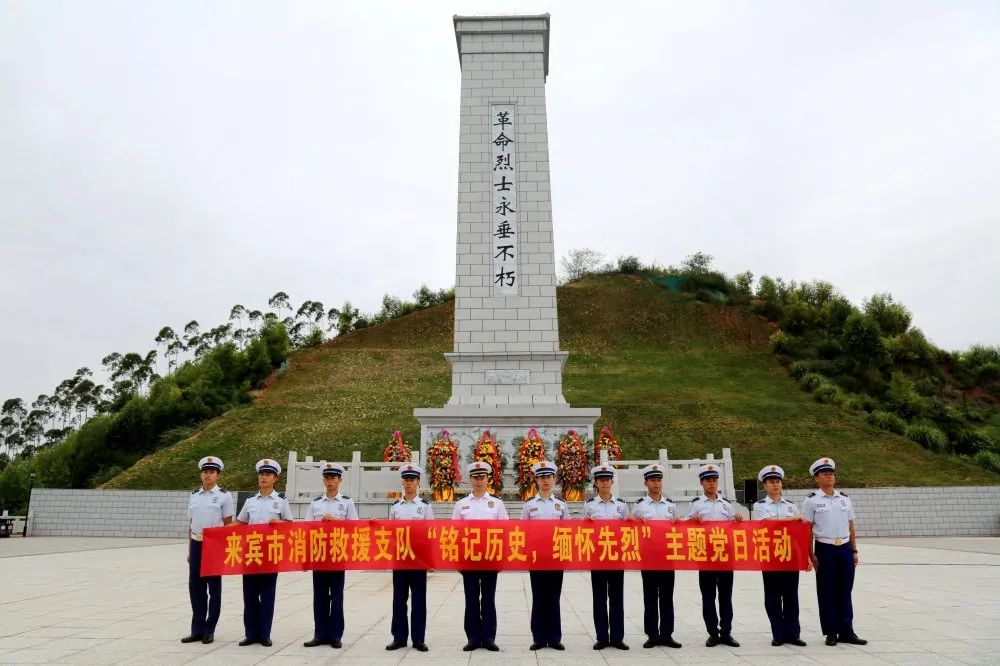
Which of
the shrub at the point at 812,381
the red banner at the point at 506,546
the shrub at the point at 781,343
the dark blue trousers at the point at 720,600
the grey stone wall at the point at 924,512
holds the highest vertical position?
the shrub at the point at 781,343

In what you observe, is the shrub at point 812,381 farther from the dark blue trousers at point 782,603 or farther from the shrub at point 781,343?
the dark blue trousers at point 782,603

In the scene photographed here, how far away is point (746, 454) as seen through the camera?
24.5 metres

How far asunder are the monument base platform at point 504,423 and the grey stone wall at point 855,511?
5.67m

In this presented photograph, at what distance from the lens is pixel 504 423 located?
481 inches

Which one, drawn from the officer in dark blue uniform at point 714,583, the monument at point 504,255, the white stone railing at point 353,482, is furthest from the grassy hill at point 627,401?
the officer in dark blue uniform at point 714,583

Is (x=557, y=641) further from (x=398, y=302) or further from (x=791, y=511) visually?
(x=398, y=302)

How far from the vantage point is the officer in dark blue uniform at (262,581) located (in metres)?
4.70

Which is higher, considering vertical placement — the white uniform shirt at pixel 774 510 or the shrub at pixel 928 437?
the white uniform shirt at pixel 774 510

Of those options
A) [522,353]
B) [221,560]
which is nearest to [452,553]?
[221,560]

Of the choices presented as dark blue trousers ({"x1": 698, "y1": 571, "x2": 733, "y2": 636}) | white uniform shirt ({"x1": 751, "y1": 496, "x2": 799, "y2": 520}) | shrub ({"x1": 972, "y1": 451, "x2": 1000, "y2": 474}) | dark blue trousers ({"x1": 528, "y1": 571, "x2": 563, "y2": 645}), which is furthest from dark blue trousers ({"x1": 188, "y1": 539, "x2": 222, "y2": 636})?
shrub ({"x1": 972, "y1": 451, "x2": 1000, "y2": 474})

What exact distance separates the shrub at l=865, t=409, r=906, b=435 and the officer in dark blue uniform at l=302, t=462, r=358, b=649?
26.7 m

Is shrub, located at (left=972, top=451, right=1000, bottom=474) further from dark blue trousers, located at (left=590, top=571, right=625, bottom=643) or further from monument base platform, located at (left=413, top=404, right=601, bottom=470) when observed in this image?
dark blue trousers, located at (left=590, top=571, right=625, bottom=643)

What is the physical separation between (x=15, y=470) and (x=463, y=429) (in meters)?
25.5

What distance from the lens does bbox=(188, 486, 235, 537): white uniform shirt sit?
5.04 m
